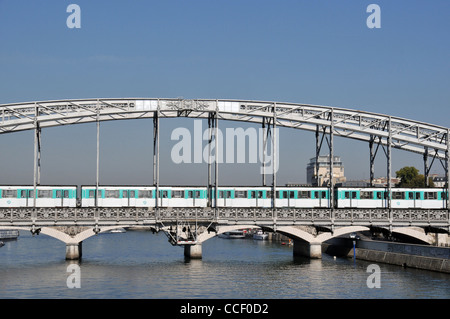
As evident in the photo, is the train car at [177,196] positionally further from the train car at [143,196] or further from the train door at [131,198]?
the train door at [131,198]

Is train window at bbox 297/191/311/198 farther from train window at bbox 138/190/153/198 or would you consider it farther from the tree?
the tree

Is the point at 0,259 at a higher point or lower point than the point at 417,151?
lower

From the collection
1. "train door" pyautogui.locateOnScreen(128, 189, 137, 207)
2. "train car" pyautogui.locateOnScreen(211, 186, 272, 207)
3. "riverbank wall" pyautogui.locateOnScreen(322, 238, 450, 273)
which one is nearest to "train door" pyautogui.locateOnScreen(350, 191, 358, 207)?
"riverbank wall" pyautogui.locateOnScreen(322, 238, 450, 273)

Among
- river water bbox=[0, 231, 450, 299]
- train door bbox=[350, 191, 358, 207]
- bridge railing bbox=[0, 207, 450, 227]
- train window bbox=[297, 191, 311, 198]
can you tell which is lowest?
river water bbox=[0, 231, 450, 299]

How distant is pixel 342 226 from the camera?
6938 cm

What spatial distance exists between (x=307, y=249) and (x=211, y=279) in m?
21.9

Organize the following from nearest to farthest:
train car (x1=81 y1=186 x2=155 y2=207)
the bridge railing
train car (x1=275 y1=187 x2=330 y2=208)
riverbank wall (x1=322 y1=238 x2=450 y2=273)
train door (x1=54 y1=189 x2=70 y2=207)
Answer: riverbank wall (x1=322 y1=238 x2=450 y2=273)
the bridge railing
train door (x1=54 y1=189 x2=70 y2=207)
train car (x1=81 y1=186 x2=155 y2=207)
train car (x1=275 y1=187 x2=330 y2=208)

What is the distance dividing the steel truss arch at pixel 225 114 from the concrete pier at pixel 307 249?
12.8 metres

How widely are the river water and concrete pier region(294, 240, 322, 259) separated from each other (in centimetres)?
93

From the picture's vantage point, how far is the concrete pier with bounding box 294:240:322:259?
7138 cm

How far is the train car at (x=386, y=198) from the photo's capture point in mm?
74625

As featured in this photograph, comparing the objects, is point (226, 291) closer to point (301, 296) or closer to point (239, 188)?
point (301, 296)

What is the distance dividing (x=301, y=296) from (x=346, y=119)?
2990cm
